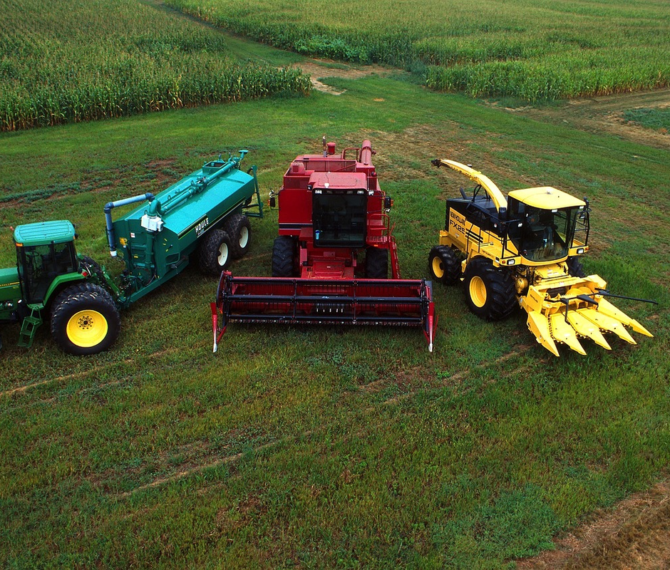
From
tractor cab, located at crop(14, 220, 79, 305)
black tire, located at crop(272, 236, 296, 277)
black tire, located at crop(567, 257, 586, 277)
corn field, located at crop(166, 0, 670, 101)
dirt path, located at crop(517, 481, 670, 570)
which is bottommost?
dirt path, located at crop(517, 481, 670, 570)

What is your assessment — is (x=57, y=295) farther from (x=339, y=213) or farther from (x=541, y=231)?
(x=541, y=231)

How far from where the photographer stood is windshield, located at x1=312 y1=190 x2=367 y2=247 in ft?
32.6

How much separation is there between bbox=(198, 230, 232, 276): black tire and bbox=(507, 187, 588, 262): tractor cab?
17.2 feet

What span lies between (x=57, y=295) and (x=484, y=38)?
32.2m

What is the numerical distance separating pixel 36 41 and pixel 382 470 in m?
31.1

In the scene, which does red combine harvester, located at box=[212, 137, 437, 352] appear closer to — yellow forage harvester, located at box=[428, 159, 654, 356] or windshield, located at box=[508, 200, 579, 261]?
yellow forage harvester, located at box=[428, 159, 654, 356]

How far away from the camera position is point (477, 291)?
9906 mm

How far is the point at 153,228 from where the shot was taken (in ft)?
31.9

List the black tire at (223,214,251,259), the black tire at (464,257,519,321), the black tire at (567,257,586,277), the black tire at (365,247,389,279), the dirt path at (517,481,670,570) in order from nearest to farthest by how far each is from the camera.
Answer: the dirt path at (517,481,670,570) → the black tire at (464,257,519,321) → the black tire at (567,257,586,277) → the black tire at (365,247,389,279) → the black tire at (223,214,251,259)

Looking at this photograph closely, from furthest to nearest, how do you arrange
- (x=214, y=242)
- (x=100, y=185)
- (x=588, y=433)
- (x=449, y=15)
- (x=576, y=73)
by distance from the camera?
(x=449, y=15)
(x=576, y=73)
(x=100, y=185)
(x=214, y=242)
(x=588, y=433)

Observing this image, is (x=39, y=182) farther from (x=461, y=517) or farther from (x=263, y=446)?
(x=461, y=517)

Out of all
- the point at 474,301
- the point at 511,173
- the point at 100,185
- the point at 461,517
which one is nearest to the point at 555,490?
the point at 461,517

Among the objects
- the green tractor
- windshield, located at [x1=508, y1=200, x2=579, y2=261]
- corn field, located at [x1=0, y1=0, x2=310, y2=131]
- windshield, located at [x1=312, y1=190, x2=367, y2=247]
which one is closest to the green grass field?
the green tractor

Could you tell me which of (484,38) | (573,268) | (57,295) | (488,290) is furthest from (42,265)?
(484,38)
